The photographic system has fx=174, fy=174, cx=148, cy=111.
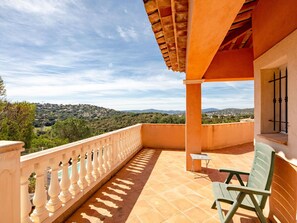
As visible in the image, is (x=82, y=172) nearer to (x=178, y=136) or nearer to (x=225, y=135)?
(x=178, y=136)

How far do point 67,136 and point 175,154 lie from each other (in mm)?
41706

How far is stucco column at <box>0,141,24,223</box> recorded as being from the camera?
1483mm

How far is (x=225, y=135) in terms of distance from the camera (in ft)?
27.1

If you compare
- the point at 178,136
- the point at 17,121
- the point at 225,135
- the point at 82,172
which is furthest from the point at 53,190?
the point at 17,121

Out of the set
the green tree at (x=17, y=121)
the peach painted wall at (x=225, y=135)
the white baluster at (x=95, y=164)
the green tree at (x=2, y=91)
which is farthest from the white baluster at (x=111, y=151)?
the green tree at (x=2, y=91)

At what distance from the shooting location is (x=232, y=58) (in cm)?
483

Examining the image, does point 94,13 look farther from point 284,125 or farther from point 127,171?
point 284,125

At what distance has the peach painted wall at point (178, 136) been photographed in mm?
7785

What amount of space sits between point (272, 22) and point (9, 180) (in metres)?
3.74

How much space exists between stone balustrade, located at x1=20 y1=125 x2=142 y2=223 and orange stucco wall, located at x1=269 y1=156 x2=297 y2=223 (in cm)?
299

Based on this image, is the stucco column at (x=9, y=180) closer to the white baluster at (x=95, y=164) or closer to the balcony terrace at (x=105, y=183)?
the balcony terrace at (x=105, y=183)

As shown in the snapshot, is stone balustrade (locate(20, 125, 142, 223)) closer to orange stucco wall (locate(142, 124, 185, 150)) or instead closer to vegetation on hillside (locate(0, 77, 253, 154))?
orange stucco wall (locate(142, 124, 185, 150))

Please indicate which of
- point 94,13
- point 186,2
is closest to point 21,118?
point 94,13

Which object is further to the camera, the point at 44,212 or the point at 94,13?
the point at 94,13
